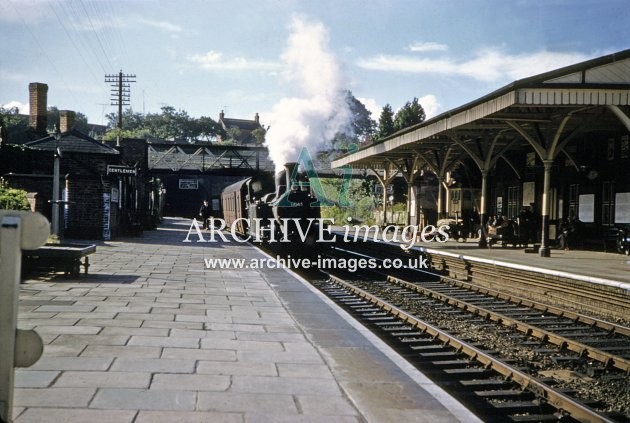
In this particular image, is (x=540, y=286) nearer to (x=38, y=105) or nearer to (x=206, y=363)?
(x=206, y=363)

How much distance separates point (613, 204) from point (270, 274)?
31.5ft

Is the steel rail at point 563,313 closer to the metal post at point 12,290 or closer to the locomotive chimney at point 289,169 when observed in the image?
the locomotive chimney at point 289,169

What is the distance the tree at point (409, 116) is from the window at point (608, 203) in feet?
161

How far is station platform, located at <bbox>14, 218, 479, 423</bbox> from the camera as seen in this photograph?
360 centimetres

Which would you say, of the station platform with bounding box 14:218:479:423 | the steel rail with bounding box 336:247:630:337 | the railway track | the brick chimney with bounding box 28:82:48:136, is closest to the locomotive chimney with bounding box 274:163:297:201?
the railway track

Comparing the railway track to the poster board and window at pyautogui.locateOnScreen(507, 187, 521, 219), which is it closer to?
the poster board

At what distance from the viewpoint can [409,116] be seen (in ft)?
212

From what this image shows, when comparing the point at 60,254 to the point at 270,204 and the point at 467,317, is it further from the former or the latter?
the point at 270,204

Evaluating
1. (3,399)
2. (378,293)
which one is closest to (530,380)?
(3,399)

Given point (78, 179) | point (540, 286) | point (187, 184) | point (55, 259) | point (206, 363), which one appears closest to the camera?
point (206, 363)

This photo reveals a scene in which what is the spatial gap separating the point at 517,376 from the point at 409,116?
201 feet

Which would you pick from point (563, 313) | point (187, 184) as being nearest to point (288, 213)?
point (563, 313)

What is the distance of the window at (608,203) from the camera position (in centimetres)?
1516

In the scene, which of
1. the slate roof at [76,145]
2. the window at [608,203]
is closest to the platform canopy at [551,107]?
the window at [608,203]
